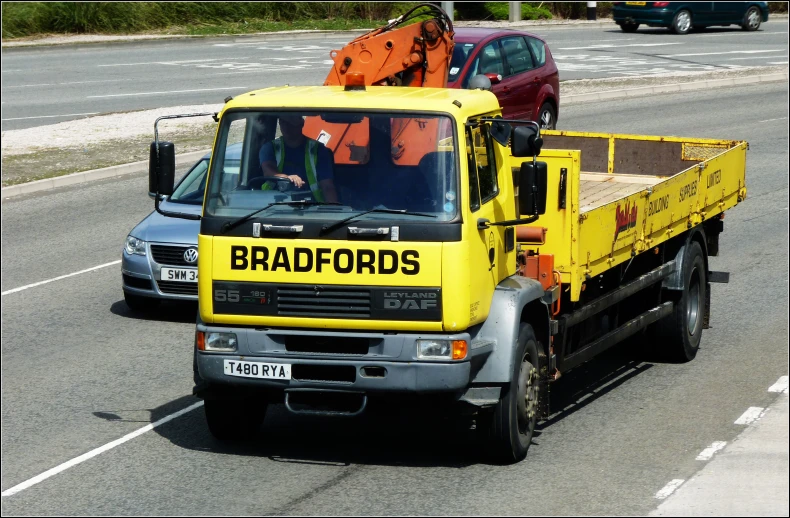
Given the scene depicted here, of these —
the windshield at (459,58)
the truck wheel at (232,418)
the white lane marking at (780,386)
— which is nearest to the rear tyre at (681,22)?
the windshield at (459,58)

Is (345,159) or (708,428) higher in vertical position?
(345,159)

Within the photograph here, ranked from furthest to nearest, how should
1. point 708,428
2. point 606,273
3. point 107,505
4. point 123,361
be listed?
point 123,361 < point 606,273 < point 708,428 < point 107,505

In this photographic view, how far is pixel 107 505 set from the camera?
7.48 m

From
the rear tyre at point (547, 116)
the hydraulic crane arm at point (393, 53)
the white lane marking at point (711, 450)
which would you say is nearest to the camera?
the white lane marking at point (711, 450)

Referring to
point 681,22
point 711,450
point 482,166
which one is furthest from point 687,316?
point 681,22

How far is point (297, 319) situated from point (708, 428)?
10.1ft

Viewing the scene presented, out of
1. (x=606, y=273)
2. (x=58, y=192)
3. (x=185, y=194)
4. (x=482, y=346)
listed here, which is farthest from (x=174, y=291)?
(x=58, y=192)

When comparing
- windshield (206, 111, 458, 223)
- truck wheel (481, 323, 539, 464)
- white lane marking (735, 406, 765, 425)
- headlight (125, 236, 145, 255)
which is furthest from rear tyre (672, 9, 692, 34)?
windshield (206, 111, 458, 223)

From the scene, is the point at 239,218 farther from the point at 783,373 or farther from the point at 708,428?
the point at 783,373

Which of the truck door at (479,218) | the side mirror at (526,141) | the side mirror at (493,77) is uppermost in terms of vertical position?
the side mirror at (526,141)

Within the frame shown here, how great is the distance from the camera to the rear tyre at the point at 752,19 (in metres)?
42.9

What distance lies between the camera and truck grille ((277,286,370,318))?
25.3 ft

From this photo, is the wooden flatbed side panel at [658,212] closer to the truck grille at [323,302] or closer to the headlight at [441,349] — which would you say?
the headlight at [441,349]

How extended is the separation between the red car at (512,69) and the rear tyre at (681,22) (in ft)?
69.2
